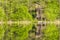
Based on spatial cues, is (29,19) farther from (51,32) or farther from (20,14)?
(51,32)

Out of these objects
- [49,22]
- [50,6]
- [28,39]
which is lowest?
[28,39]

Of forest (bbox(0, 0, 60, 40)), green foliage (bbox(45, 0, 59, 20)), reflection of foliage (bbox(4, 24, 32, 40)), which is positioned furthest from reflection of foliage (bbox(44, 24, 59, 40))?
reflection of foliage (bbox(4, 24, 32, 40))

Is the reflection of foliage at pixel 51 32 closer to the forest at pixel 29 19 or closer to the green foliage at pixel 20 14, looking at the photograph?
the forest at pixel 29 19

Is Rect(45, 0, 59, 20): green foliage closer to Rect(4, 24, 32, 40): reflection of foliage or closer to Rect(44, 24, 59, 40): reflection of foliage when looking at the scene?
Rect(44, 24, 59, 40): reflection of foliage

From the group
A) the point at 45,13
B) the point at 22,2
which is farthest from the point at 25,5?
the point at 45,13

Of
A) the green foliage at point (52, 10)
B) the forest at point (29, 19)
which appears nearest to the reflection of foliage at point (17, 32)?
the forest at point (29, 19)

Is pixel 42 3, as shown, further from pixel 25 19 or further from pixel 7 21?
pixel 7 21

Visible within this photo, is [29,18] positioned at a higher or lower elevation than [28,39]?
higher
